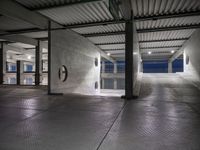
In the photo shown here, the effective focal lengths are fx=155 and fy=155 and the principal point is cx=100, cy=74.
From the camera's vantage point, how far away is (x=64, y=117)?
11.0 ft

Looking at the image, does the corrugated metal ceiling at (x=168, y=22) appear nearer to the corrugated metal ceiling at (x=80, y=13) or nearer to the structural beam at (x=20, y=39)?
the corrugated metal ceiling at (x=80, y=13)

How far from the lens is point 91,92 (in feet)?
42.6

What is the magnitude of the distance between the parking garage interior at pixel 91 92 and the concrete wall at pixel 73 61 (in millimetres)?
49

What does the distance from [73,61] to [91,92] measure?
4.24m

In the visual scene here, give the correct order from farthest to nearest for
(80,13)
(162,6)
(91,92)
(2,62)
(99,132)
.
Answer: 1. (91,92)
2. (2,62)
3. (80,13)
4. (162,6)
5. (99,132)

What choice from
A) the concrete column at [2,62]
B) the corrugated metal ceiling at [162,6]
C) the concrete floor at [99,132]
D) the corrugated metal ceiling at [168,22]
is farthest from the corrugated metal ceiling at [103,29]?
the concrete column at [2,62]

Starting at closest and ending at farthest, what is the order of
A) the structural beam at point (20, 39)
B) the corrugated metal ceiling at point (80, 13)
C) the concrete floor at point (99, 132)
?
the concrete floor at point (99, 132), the corrugated metal ceiling at point (80, 13), the structural beam at point (20, 39)

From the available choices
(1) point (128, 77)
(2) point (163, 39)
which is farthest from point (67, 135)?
(2) point (163, 39)

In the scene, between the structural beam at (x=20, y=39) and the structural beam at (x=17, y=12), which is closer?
the structural beam at (x=17, y=12)

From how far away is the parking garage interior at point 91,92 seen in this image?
2293 mm

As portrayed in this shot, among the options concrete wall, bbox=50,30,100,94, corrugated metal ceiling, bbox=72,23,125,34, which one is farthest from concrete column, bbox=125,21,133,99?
concrete wall, bbox=50,30,100,94

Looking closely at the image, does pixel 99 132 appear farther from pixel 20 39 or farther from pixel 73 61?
pixel 20 39

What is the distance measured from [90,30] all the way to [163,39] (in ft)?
16.8

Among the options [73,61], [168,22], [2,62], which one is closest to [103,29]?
[73,61]
